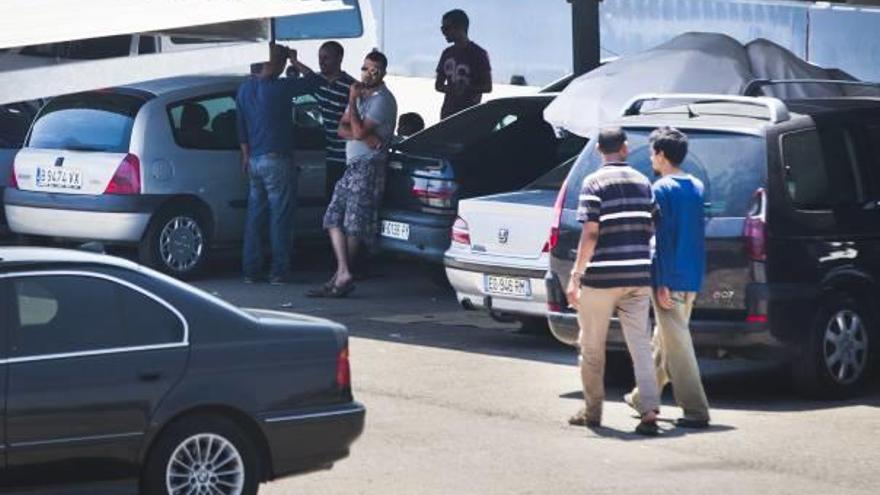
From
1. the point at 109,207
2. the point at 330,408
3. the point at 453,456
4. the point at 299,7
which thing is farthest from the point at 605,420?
the point at 109,207

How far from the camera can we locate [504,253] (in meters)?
14.3

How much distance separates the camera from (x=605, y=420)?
474 inches

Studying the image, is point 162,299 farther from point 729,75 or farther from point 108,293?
point 729,75

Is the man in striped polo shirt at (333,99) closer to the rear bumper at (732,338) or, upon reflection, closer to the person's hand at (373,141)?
the person's hand at (373,141)

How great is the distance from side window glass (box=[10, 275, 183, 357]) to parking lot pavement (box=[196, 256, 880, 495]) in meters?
1.31

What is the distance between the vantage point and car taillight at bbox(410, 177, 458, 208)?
16172mm

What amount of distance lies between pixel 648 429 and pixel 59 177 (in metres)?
7.59

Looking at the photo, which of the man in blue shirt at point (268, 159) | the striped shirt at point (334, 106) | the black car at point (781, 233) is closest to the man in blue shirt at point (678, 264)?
the black car at point (781, 233)

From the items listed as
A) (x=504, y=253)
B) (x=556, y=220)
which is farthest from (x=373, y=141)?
(x=556, y=220)

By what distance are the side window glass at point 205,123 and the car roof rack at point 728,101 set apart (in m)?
5.05

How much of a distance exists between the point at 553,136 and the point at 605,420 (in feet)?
16.4

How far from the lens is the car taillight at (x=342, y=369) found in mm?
9539

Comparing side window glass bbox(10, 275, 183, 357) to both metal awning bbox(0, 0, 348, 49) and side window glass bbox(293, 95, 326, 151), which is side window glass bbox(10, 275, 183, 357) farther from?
side window glass bbox(293, 95, 326, 151)

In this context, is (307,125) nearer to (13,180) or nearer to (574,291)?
(13,180)
